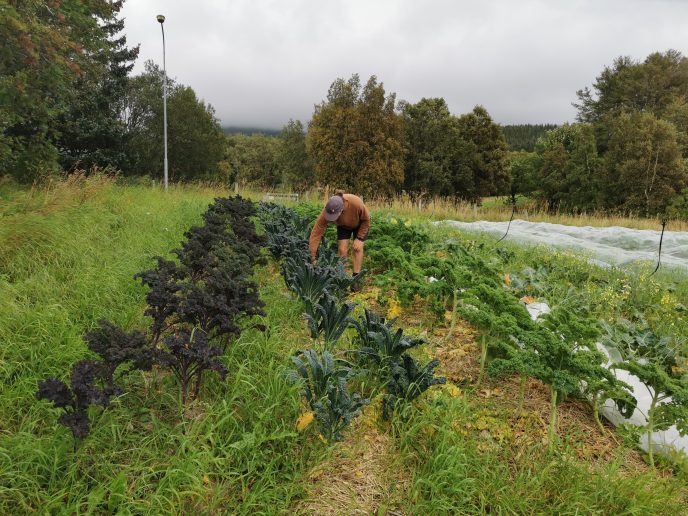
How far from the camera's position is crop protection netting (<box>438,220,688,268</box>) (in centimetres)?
748

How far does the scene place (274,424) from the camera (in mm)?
2107

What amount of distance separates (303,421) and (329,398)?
7.0 inches

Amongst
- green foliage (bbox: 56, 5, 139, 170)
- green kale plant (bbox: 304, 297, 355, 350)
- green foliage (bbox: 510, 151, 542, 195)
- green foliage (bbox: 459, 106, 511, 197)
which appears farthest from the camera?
green foliage (bbox: 510, 151, 542, 195)

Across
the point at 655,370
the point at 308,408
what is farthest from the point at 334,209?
the point at 655,370

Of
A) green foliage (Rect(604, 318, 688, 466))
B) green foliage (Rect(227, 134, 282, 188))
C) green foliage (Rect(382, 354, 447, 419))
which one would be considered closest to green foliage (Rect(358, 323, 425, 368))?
green foliage (Rect(382, 354, 447, 419))

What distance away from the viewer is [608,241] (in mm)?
9148

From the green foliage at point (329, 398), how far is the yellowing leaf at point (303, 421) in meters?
0.04

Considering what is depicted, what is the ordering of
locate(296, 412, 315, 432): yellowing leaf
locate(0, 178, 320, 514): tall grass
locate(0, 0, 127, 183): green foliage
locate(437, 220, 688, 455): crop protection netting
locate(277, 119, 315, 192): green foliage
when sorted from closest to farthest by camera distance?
locate(0, 178, 320, 514): tall grass, locate(296, 412, 315, 432): yellowing leaf, locate(0, 0, 127, 183): green foliage, locate(437, 220, 688, 455): crop protection netting, locate(277, 119, 315, 192): green foliage

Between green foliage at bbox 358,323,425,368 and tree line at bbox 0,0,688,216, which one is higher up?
tree line at bbox 0,0,688,216

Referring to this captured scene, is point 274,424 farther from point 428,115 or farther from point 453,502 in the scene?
point 428,115

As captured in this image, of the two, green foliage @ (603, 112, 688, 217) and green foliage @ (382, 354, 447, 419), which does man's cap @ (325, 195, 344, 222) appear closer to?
green foliage @ (382, 354, 447, 419)

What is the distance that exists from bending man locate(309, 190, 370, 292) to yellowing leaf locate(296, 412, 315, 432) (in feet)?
8.59

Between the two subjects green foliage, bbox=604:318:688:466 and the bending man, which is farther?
the bending man

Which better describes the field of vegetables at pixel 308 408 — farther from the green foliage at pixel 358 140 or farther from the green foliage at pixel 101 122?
the green foliage at pixel 358 140
